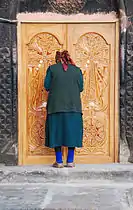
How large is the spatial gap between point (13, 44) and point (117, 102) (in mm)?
1712

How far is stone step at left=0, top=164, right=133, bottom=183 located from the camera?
7066 mm

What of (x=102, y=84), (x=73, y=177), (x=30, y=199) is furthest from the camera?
(x=102, y=84)

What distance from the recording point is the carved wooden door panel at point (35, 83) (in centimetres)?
748

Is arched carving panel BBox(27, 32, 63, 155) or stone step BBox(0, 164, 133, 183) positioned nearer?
stone step BBox(0, 164, 133, 183)

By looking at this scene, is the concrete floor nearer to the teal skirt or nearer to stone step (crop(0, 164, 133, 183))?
stone step (crop(0, 164, 133, 183))

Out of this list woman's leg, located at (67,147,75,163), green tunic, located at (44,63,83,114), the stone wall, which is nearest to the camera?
green tunic, located at (44,63,83,114)

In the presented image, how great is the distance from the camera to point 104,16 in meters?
→ 7.45

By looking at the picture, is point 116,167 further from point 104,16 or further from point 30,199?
point 104,16

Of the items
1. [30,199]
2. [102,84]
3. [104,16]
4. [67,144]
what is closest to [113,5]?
[104,16]

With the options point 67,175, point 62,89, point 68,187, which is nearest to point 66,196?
point 68,187

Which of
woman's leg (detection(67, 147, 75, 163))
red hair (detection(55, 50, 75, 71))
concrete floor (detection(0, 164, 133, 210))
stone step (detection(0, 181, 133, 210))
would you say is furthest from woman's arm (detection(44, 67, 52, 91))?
stone step (detection(0, 181, 133, 210))

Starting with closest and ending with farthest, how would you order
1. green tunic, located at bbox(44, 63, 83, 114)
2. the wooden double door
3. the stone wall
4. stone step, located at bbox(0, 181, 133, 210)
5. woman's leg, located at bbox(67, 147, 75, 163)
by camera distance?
stone step, located at bbox(0, 181, 133, 210), green tunic, located at bbox(44, 63, 83, 114), woman's leg, located at bbox(67, 147, 75, 163), the stone wall, the wooden double door

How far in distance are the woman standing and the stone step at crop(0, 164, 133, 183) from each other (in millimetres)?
181

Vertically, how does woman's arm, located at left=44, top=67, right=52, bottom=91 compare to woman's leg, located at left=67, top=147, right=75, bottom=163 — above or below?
above
